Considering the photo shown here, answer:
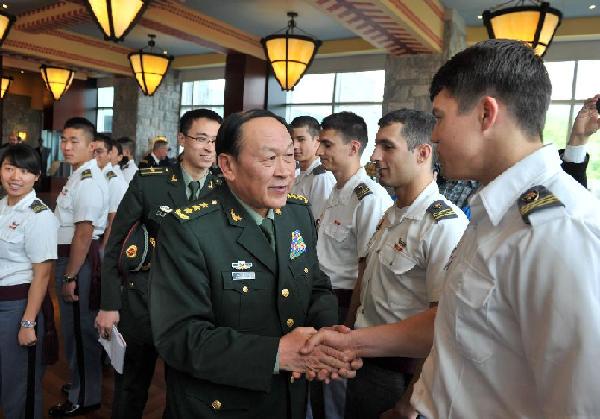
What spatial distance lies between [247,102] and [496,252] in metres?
8.25

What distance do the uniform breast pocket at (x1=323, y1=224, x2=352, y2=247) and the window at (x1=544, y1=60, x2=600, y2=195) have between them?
5683 mm

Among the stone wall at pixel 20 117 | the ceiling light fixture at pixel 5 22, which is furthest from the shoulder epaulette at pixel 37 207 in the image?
the stone wall at pixel 20 117

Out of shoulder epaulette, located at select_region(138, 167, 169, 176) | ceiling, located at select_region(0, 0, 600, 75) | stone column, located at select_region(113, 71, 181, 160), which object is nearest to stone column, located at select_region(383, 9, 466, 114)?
ceiling, located at select_region(0, 0, 600, 75)

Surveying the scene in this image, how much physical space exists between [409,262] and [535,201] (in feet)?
2.96

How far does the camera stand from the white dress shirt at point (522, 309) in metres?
0.79

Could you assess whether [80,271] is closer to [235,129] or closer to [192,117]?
[192,117]

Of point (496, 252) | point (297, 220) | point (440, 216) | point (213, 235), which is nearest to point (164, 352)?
point (213, 235)

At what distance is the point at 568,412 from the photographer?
2.64 ft

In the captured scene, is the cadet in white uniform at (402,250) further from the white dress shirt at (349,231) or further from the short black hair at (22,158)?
the short black hair at (22,158)

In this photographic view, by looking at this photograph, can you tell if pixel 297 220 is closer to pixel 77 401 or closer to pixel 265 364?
pixel 265 364

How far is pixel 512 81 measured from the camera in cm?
97

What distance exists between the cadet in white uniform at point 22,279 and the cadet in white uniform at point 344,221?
1.42m

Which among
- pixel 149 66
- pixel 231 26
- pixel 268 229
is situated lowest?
pixel 268 229

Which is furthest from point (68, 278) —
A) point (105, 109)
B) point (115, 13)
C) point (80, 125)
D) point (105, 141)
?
point (105, 109)
